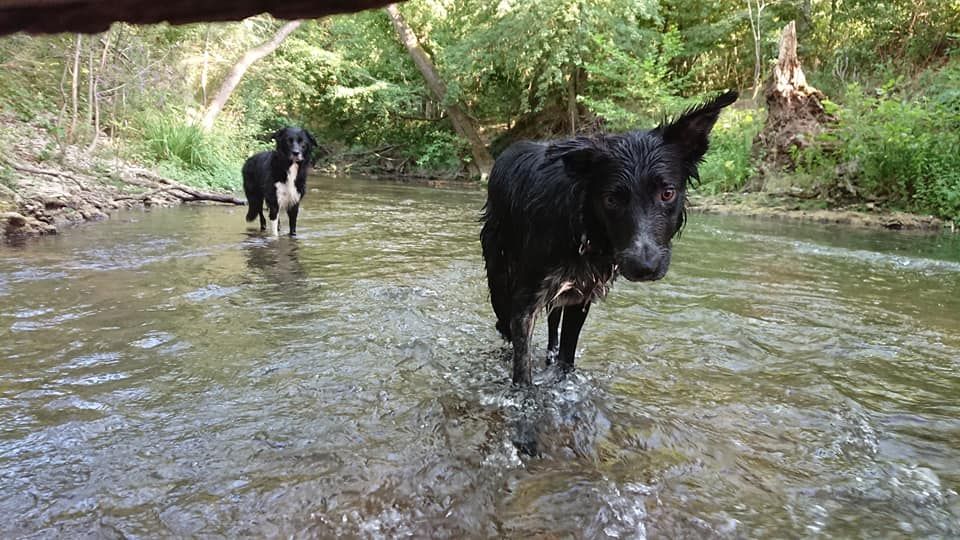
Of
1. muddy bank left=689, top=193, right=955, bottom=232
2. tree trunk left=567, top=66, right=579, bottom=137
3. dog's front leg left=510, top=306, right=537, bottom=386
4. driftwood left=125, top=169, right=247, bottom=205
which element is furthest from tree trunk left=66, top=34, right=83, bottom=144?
tree trunk left=567, top=66, right=579, bottom=137

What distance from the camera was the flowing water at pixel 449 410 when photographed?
241 cm

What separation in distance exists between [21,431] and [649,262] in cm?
314

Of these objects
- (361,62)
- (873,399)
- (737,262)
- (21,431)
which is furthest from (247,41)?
(873,399)

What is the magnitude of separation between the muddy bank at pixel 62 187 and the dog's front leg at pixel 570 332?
7.34 meters

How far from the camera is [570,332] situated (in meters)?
3.81

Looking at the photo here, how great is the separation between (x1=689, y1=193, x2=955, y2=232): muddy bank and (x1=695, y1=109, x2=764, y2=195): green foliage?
58cm

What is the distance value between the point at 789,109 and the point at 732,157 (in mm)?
1893

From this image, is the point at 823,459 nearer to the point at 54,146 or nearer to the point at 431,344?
the point at 431,344

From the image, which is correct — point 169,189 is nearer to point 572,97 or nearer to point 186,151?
point 186,151

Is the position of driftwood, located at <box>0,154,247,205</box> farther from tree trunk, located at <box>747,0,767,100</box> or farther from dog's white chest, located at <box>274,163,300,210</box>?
tree trunk, located at <box>747,0,767,100</box>

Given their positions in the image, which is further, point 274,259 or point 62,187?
point 62,187

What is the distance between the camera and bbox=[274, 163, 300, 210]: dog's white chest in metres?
9.47

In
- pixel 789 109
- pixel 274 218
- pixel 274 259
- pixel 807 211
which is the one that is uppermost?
pixel 789 109

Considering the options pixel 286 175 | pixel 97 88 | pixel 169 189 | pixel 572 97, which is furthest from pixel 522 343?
pixel 572 97
